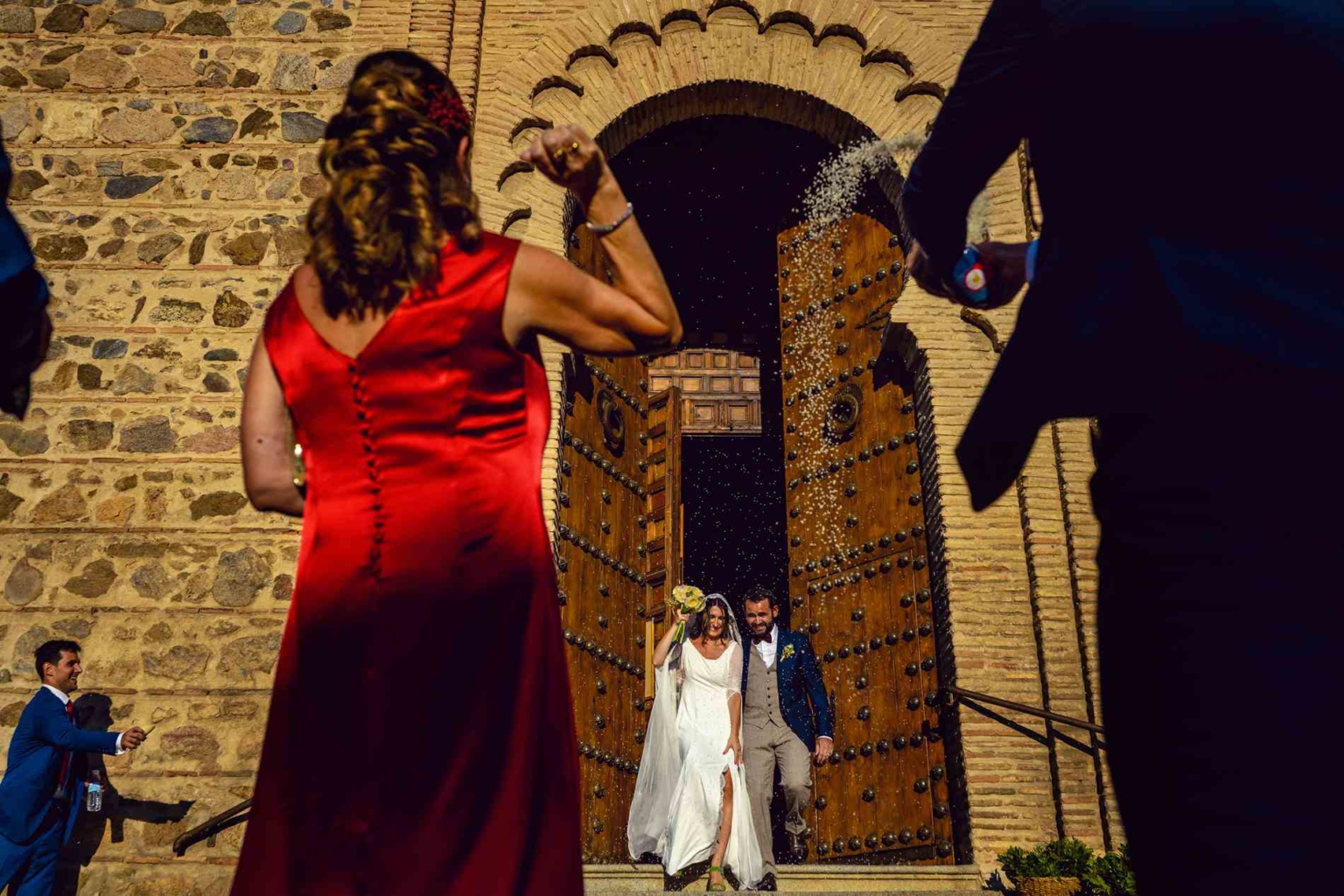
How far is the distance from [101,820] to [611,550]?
349 cm

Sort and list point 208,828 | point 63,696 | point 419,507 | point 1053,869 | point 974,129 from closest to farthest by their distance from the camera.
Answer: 1. point 974,129
2. point 419,507
3. point 1053,869
4. point 208,828
5. point 63,696

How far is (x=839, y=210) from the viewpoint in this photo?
355 inches

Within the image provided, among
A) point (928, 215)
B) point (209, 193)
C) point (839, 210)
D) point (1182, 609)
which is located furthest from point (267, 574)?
point (1182, 609)

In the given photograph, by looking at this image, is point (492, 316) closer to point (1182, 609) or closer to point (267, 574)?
point (1182, 609)

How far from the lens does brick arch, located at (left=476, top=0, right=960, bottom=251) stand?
8.02 metres

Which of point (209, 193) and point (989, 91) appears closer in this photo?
point (989, 91)

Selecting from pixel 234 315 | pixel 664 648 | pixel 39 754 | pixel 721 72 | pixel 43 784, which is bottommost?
pixel 43 784

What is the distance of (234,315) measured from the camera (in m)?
7.45

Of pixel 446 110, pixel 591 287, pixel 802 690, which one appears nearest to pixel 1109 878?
pixel 802 690

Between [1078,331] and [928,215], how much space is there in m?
0.44

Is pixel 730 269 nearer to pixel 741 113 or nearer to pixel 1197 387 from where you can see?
pixel 741 113

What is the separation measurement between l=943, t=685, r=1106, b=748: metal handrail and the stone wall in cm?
12

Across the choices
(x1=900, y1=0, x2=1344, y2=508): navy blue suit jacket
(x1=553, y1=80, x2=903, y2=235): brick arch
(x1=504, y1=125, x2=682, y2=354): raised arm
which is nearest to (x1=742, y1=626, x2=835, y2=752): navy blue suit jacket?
(x1=553, y1=80, x2=903, y2=235): brick arch

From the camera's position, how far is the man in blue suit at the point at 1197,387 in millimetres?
1257
